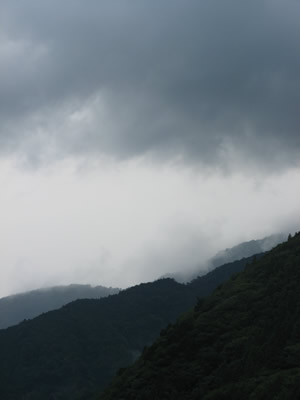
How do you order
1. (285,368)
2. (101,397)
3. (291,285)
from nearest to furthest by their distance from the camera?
(285,368) → (101,397) → (291,285)

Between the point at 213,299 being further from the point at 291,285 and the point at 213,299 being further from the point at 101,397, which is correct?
the point at 101,397

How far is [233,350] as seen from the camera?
91.4m

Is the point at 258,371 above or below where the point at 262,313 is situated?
below

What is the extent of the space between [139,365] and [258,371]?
31265 millimetres

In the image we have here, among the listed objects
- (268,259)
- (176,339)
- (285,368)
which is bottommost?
(285,368)

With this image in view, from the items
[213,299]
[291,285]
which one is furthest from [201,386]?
[213,299]

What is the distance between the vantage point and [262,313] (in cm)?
10231

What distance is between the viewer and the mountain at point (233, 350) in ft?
248

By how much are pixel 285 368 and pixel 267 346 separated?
7.11 metres

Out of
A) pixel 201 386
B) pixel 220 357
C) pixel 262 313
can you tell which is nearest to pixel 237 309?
pixel 262 313

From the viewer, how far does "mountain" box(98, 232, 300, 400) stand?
7561 centimetres

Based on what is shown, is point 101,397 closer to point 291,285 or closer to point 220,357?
point 220,357

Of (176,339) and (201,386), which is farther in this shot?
(176,339)

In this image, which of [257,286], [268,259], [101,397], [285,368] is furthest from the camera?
[268,259]
